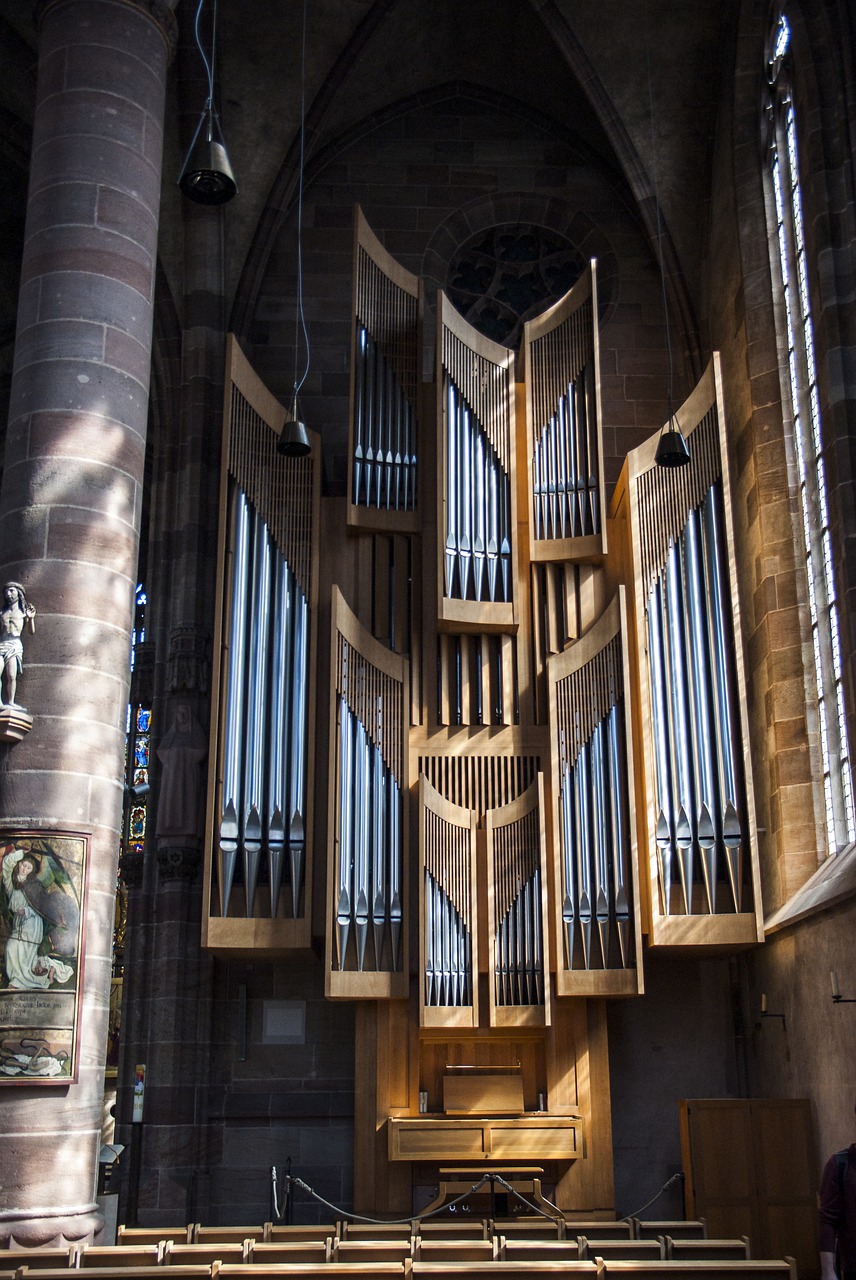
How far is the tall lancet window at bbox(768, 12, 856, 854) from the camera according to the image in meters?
12.4

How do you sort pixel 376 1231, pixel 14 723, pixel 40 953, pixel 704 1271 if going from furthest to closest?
pixel 376 1231
pixel 14 723
pixel 40 953
pixel 704 1271

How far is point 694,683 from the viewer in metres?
13.5

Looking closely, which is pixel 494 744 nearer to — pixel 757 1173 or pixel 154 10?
pixel 757 1173

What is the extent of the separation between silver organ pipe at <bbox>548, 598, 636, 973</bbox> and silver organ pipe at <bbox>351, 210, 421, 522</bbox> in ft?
8.76

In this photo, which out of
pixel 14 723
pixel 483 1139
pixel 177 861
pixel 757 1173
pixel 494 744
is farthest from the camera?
pixel 177 861

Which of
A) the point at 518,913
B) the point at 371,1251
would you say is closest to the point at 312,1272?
the point at 371,1251

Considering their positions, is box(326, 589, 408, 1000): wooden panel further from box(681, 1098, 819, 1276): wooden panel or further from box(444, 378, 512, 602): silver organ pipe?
box(681, 1098, 819, 1276): wooden panel

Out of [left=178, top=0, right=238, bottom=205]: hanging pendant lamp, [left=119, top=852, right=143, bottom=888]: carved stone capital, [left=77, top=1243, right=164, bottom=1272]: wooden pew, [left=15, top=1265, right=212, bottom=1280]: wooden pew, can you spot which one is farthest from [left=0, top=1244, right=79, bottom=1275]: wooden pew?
[left=119, top=852, right=143, bottom=888]: carved stone capital

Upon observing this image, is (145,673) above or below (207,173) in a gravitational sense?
below

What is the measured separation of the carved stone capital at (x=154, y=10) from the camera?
1116 centimetres

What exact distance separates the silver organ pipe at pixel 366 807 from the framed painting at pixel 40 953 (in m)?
3.82

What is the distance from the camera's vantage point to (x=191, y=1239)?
9.11m

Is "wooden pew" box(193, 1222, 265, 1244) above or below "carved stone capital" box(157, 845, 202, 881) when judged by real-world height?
below

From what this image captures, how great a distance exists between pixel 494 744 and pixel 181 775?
3317 millimetres
